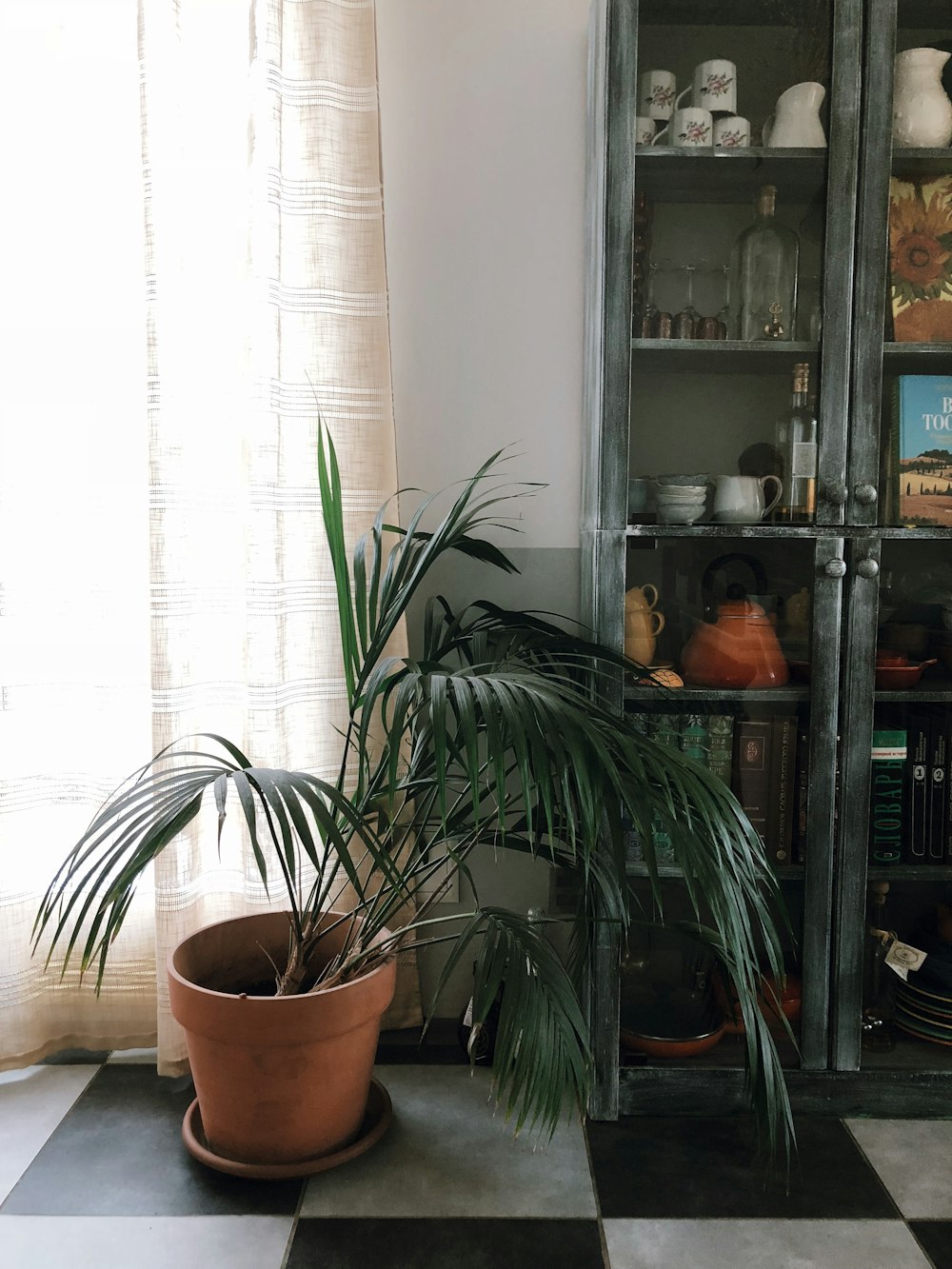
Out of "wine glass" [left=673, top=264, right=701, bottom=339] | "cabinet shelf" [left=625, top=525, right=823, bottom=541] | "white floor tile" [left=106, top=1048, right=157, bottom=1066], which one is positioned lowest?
"white floor tile" [left=106, top=1048, right=157, bottom=1066]

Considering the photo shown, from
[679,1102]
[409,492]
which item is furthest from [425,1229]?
[409,492]

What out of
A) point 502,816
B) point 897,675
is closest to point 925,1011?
point 897,675

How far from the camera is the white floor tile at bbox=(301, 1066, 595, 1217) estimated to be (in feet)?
5.16

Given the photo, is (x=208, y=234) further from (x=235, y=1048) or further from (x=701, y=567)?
(x=235, y=1048)

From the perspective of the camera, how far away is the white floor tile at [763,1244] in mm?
1463

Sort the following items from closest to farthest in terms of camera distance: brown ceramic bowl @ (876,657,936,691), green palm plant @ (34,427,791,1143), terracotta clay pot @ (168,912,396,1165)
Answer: green palm plant @ (34,427,791,1143) → terracotta clay pot @ (168,912,396,1165) → brown ceramic bowl @ (876,657,936,691)

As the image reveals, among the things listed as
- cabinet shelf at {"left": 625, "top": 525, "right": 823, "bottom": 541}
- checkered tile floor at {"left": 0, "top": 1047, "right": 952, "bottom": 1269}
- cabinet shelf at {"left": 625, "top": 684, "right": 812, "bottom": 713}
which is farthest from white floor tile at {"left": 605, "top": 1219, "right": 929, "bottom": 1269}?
cabinet shelf at {"left": 625, "top": 525, "right": 823, "bottom": 541}

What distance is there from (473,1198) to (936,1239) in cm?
68

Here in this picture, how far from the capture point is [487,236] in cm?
206

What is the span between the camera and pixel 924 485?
1763 mm

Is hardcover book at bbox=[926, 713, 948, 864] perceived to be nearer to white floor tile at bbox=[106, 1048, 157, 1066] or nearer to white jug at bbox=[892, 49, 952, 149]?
white jug at bbox=[892, 49, 952, 149]

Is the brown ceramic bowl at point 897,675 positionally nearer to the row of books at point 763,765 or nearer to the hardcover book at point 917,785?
the hardcover book at point 917,785

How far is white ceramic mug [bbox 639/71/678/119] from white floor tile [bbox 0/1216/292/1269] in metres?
1.82

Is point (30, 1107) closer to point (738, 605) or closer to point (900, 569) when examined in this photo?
point (738, 605)
